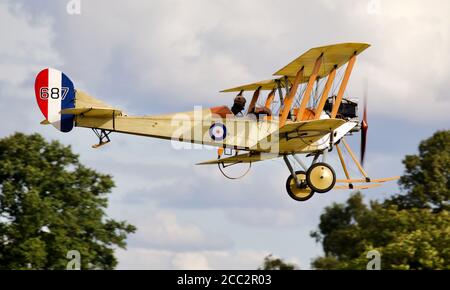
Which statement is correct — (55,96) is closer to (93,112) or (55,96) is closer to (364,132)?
(93,112)

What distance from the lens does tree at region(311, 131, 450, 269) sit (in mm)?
37094

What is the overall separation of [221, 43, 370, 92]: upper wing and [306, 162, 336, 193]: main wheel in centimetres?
186

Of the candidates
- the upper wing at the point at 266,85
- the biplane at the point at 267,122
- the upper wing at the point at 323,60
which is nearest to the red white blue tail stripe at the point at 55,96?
the biplane at the point at 267,122

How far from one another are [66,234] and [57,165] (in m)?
3.93

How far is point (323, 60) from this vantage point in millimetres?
18594

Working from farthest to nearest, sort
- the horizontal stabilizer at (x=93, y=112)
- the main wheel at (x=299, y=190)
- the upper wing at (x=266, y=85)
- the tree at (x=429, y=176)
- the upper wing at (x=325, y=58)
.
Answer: the tree at (x=429, y=176)
the upper wing at (x=266, y=85)
the main wheel at (x=299, y=190)
the upper wing at (x=325, y=58)
the horizontal stabilizer at (x=93, y=112)

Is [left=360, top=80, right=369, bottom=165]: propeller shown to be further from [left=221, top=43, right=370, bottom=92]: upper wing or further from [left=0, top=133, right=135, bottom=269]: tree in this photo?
[left=0, top=133, right=135, bottom=269]: tree

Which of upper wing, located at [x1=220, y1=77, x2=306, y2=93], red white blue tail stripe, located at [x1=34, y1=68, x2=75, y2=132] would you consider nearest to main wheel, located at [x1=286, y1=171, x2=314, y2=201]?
upper wing, located at [x1=220, y1=77, x2=306, y2=93]

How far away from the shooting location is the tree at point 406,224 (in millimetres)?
37094

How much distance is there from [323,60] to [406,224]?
2484 cm

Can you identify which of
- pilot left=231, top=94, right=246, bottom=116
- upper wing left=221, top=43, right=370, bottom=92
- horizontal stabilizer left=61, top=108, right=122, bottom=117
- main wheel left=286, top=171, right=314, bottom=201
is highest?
upper wing left=221, top=43, right=370, bottom=92

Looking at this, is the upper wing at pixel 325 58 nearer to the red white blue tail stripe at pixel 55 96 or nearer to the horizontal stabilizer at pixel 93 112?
the horizontal stabilizer at pixel 93 112

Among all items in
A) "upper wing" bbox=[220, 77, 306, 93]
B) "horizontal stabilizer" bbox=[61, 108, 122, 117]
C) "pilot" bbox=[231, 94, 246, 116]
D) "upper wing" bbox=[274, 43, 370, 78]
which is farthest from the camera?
"upper wing" bbox=[220, 77, 306, 93]

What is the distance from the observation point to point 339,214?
67438 mm
